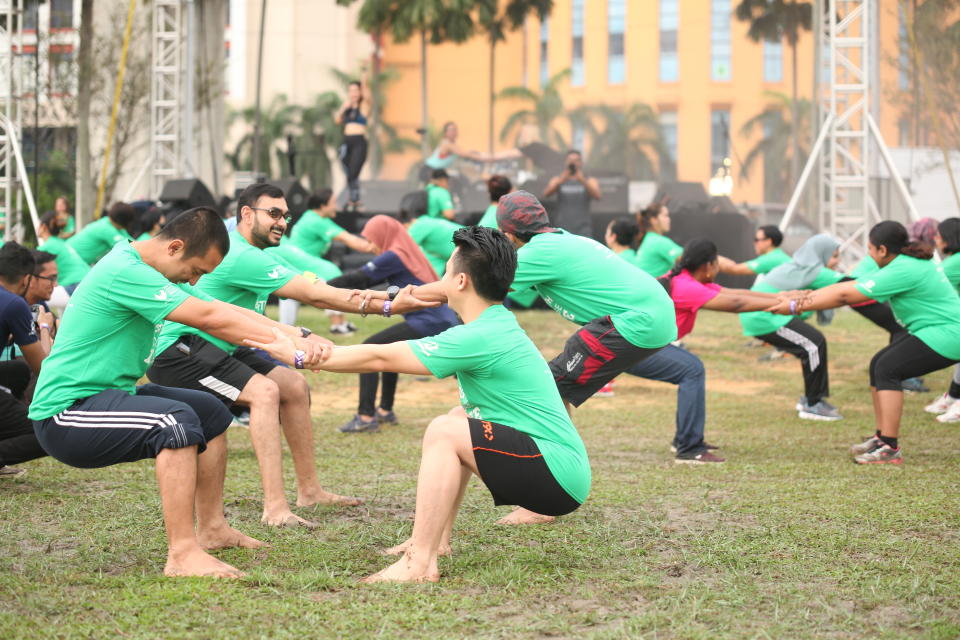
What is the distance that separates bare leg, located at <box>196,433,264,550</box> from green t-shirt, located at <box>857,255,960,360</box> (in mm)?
4567

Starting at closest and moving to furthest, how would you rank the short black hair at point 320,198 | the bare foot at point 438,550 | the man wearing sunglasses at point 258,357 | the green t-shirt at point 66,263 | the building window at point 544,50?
1. the bare foot at point 438,550
2. the man wearing sunglasses at point 258,357
3. the green t-shirt at point 66,263
4. the short black hair at point 320,198
5. the building window at point 544,50

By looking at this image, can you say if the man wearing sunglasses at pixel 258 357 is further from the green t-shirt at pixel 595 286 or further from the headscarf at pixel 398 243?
the headscarf at pixel 398 243

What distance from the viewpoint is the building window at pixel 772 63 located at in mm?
47781

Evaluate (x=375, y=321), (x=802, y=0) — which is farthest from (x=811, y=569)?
(x=802, y=0)

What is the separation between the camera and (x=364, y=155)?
1866cm

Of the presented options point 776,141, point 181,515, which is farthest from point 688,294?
point 776,141

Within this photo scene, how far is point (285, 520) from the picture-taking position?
5672 millimetres

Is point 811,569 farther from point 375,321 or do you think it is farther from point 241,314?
point 375,321

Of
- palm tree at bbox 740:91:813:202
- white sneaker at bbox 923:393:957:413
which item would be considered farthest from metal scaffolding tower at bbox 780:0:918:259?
palm tree at bbox 740:91:813:202

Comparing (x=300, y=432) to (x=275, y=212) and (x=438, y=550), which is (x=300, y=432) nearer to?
(x=275, y=212)

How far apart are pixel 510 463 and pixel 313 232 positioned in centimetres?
1007

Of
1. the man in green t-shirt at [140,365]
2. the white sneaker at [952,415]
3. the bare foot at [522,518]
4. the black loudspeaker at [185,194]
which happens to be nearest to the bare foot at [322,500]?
the bare foot at [522,518]

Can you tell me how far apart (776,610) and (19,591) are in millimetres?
2955

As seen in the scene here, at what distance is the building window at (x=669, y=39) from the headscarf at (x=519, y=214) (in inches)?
1731
